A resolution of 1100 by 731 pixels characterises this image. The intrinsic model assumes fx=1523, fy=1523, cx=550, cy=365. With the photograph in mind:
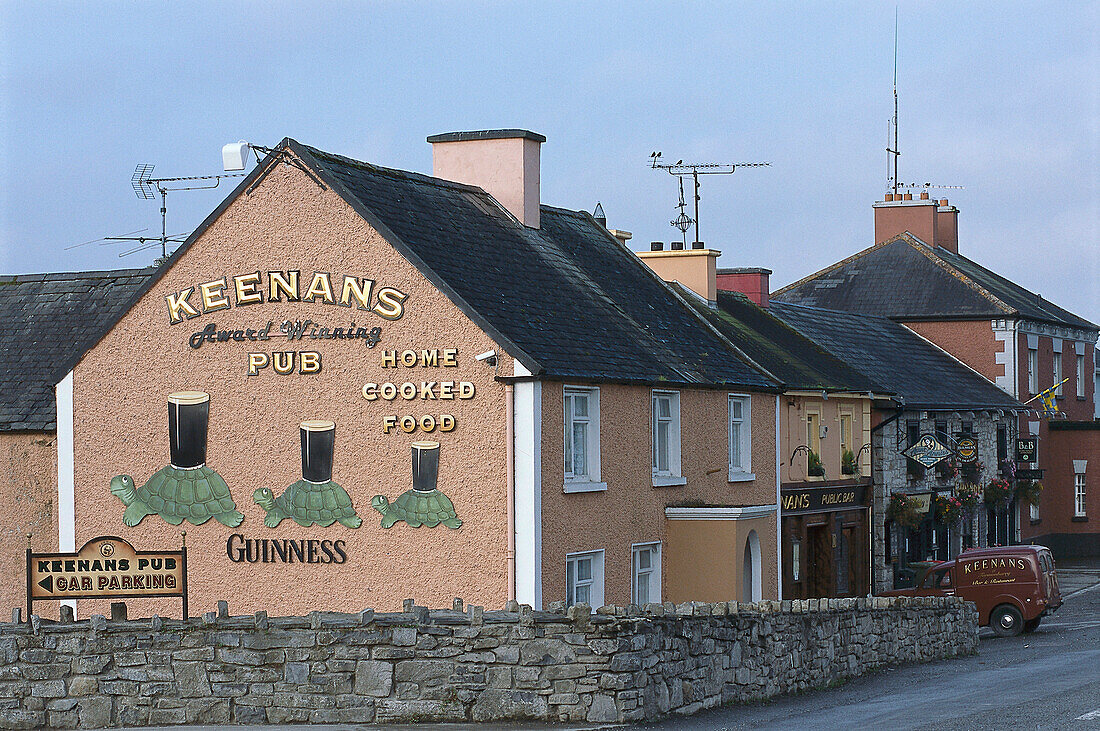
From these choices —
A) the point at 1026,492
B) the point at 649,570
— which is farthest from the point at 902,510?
the point at 649,570

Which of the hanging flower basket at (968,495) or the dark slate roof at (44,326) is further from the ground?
the dark slate roof at (44,326)

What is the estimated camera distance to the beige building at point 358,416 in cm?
2139

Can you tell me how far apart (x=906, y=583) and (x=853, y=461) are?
4.93 meters

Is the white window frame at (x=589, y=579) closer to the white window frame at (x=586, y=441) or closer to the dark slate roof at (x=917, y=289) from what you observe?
the white window frame at (x=586, y=441)

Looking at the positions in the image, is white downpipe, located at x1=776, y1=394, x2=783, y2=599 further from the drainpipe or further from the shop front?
the drainpipe

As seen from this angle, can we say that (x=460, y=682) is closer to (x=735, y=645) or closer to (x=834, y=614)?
(x=735, y=645)

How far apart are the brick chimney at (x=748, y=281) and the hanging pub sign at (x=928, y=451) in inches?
212

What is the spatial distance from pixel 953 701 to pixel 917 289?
115ft

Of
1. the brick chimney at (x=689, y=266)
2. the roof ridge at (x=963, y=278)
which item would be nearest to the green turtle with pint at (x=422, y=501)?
the brick chimney at (x=689, y=266)

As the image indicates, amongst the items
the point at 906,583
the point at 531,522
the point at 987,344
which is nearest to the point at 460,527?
the point at 531,522

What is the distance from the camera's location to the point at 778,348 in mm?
34250

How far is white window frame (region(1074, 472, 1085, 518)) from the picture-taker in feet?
175

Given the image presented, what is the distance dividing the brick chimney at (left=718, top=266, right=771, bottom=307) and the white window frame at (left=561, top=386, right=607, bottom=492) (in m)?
17.1

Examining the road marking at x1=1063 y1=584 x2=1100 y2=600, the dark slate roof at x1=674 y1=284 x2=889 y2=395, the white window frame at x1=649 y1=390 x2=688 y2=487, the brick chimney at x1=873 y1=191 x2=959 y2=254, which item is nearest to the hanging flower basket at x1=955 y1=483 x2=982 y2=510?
the road marking at x1=1063 y1=584 x2=1100 y2=600
